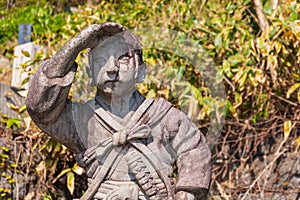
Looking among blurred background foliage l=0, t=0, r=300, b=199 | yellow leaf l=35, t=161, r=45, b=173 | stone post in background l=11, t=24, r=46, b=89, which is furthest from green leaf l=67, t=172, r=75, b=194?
stone post in background l=11, t=24, r=46, b=89

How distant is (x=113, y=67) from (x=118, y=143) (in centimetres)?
31

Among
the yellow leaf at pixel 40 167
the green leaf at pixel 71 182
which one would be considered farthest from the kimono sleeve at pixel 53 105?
the yellow leaf at pixel 40 167

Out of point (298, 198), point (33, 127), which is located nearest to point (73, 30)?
point (33, 127)

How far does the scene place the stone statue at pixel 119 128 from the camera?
2.66 m

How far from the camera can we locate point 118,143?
8.87 feet

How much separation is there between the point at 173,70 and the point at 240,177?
98 centimetres

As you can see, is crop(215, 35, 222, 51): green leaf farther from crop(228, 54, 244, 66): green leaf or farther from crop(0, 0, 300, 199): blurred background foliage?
crop(228, 54, 244, 66): green leaf

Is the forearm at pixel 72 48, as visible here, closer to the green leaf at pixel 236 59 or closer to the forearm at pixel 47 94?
the forearm at pixel 47 94

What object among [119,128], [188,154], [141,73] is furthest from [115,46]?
[188,154]

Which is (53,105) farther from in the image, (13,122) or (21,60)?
(21,60)

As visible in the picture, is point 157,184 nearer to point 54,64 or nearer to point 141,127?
point 141,127

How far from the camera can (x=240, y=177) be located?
4879 mm

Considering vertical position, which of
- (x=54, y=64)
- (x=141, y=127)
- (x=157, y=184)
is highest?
(x=54, y=64)

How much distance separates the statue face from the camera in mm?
2682
